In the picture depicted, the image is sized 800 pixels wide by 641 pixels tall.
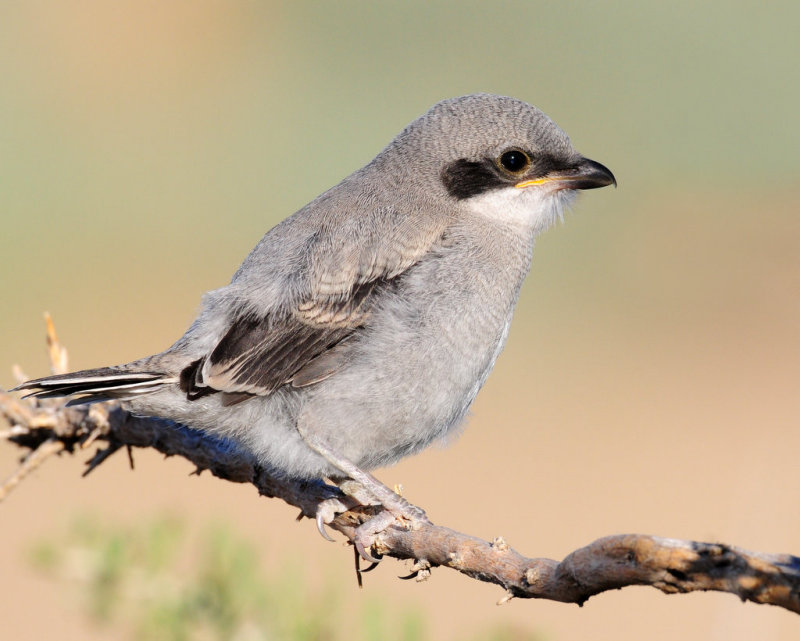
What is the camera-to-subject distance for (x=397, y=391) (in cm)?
328

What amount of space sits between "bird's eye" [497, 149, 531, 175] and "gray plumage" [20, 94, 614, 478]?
243mm

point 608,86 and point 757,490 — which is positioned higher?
point 608,86

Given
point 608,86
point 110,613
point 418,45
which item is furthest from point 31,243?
point 110,613

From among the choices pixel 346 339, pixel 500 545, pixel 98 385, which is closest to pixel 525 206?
pixel 346 339

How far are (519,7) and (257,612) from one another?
16.7 metres

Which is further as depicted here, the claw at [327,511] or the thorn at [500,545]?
the claw at [327,511]

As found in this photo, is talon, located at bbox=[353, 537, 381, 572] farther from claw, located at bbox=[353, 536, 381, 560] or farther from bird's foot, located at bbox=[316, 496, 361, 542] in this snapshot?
bird's foot, located at bbox=[316, 496, 361, 542]

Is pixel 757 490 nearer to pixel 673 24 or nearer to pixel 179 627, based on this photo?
pixel 179 627

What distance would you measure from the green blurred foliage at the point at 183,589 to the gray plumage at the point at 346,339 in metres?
0.53

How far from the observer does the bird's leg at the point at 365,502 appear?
2.93 m

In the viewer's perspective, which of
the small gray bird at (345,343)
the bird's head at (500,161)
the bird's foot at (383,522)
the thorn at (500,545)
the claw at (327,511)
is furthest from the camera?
the bird's head at (500,161)

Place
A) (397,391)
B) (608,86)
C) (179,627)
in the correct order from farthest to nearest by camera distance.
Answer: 1. (608,86)
2. (397,391)
3. (179,627)

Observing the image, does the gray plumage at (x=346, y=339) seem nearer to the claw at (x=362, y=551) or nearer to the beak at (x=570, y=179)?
the beak at (x=570, y=179)

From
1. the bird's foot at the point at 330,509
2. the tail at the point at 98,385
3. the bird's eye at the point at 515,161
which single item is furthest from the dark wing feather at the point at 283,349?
the bird's eye at the point at 515,161
